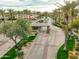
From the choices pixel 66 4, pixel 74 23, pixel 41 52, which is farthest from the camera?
pixel 74 23

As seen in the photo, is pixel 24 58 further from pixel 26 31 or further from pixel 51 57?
pixel 26 31

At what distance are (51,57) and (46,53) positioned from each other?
10.9 ft

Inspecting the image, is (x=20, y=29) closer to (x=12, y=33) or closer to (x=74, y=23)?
(x=12, y=33)

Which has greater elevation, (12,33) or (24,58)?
(12,33)

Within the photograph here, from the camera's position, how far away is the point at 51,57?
125 ft

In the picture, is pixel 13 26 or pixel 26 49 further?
pixel 26 49

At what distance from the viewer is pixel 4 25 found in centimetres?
4188

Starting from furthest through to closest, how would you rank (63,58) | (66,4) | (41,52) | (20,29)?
(66,4)
(41,52)
(20,29)
(63,58)

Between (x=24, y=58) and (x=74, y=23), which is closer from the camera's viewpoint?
(x=24, y=58)

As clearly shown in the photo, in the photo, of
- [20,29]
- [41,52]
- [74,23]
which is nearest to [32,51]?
[41,52]

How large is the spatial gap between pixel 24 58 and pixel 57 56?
14.6ft

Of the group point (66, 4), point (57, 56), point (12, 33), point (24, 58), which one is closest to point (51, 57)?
point (57, 56)

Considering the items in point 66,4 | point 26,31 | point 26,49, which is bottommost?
point 26,49

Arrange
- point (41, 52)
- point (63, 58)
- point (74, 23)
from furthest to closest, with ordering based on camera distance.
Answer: point (74, 23) → point (41, 52) → point (63, 58)
